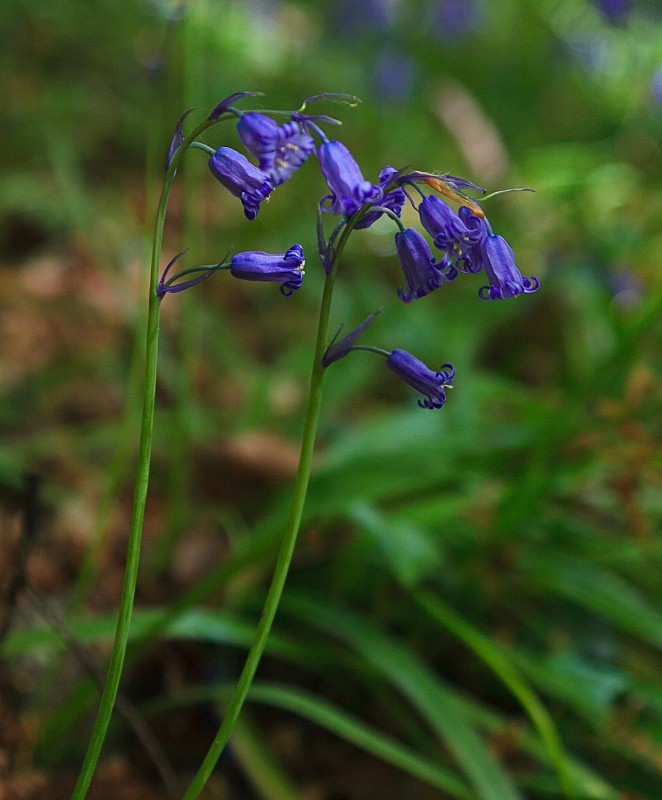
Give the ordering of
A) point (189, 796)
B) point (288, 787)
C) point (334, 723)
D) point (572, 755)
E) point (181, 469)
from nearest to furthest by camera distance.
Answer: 1. point (189, 796)
2. point (334, 723)
3. point (288, 787)
4. point (572, 755)
5. point (181, 469)

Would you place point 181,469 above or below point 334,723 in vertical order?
above

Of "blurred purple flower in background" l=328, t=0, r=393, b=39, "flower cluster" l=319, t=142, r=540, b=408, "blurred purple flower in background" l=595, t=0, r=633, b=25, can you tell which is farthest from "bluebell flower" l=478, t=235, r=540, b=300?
"blurred purple flower in background" l=328, t=0, r=393, b=39

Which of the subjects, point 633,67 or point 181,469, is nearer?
point 181,469

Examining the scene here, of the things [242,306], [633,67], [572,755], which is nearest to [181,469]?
[572,755]

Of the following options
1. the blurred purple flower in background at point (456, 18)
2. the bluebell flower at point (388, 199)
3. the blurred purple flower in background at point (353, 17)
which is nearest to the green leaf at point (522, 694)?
the bluebell flower at point (388, 199)

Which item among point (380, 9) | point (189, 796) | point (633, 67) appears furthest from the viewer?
point (380, 9)

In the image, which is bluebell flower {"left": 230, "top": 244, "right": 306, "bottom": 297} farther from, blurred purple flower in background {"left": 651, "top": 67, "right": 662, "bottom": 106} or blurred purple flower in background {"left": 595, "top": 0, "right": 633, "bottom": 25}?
blurred purple flower in background {"left": 595, "top": 0, "right": 633, "bottom": 25}

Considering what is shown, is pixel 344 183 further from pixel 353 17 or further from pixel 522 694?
pixel 353 17

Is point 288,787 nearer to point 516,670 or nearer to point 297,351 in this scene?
point 516,670
